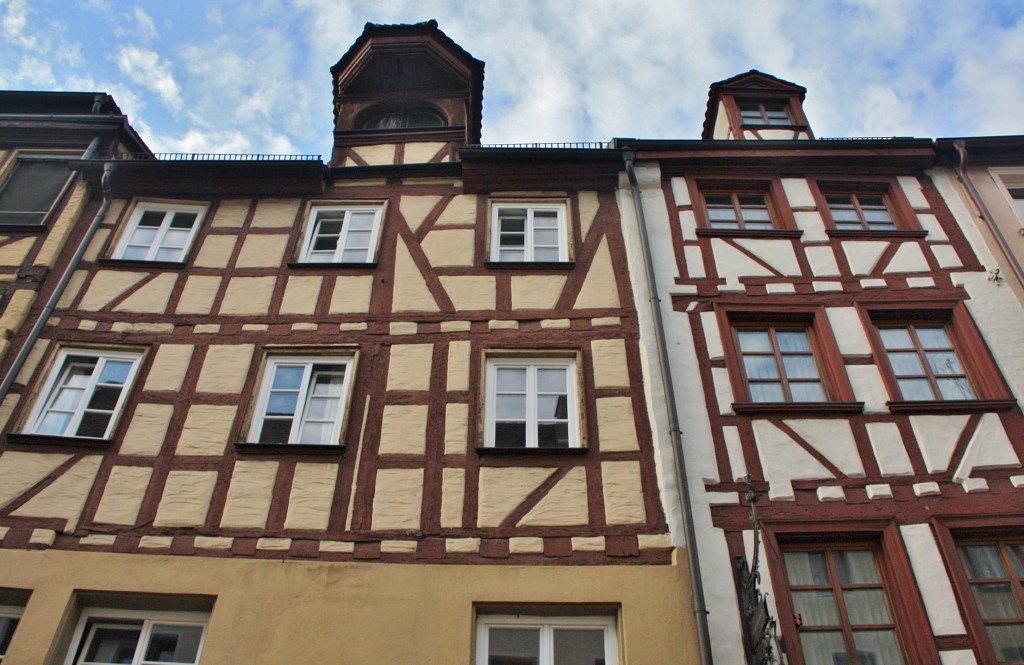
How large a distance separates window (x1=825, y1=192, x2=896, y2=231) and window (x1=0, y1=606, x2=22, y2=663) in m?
10.5

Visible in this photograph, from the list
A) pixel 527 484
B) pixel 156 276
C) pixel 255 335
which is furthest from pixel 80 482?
pixel 527 484

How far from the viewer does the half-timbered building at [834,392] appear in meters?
7.19

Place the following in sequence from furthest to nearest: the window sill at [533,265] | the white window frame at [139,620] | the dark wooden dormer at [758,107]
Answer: the dark wooden dormer at [758,107] < the window sill at [533,265] < the white window frame at [139,620]

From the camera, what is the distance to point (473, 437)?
8.50m

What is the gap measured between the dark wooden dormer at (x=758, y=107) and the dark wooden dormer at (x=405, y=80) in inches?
169

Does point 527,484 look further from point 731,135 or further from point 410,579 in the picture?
point 731,135

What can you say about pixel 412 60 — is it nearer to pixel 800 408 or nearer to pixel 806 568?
pixel 800 408

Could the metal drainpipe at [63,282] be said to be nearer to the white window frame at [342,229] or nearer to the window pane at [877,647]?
the white window frame at [342,229]

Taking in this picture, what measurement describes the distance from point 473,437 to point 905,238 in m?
6.56

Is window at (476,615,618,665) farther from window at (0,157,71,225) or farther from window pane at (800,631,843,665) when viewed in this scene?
window at (0,157,71,225)

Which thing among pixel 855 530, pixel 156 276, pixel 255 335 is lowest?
pixel 855 530

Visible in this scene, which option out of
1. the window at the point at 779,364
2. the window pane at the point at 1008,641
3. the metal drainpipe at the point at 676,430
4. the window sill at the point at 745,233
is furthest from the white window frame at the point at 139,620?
the window sill at the point at 745,233

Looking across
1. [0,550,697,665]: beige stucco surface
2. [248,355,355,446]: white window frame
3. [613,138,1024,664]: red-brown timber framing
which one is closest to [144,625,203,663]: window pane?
[0,550,697,665]: beige stucco surface

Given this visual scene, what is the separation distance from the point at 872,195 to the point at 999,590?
627cm
